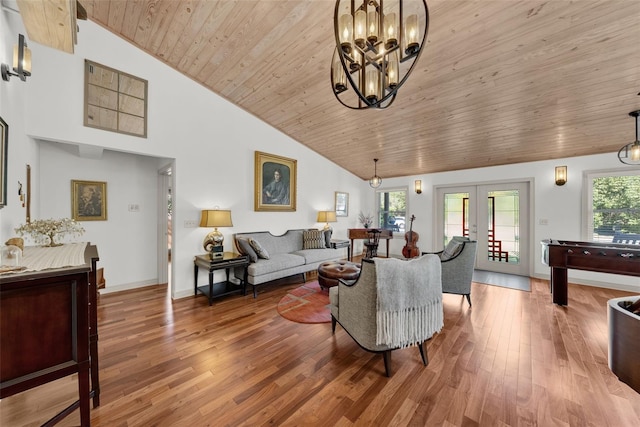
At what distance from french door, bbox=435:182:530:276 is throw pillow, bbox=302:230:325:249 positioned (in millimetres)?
3328

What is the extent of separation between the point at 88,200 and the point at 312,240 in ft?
12.5

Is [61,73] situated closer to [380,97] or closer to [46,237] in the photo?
[46,237]


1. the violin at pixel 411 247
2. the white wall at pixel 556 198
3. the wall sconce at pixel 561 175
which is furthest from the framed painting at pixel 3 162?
the wall sconce at pixel 561 175

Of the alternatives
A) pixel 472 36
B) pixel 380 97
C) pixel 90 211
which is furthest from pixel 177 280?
pixel 472 36

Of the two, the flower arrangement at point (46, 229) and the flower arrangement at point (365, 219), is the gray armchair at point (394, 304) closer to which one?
the flower arrangement at point (46, 229)

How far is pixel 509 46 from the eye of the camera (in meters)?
2.46

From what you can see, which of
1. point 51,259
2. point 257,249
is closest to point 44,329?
point 51,259

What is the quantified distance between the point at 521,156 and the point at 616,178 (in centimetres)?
138

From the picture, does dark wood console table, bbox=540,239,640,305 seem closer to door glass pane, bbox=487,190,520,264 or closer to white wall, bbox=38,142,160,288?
door glass pane, bbox=487,190,520,264

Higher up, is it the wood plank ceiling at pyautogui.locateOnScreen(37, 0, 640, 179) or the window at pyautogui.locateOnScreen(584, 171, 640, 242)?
the wood plank ceiling at pyautogui.locateOnScreen(37, 0, 640, 179)

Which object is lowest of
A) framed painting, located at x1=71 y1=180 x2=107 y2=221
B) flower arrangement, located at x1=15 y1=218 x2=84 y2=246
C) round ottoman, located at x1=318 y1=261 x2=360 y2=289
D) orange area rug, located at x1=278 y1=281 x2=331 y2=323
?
orange area rug, located at x1=278 y1=281 x2=331 y2=323

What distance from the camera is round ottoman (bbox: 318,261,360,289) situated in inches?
136

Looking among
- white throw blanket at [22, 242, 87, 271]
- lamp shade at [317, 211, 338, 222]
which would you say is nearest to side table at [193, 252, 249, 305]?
white throw blanket at [22, 242, 87, 271]

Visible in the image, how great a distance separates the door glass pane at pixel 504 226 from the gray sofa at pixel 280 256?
3.48 m
